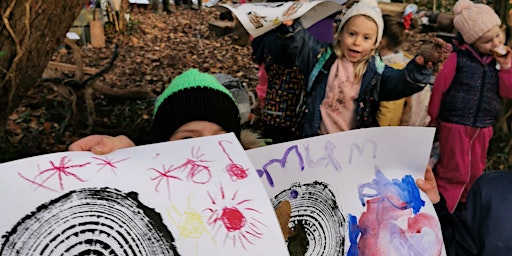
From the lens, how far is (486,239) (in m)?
1.14

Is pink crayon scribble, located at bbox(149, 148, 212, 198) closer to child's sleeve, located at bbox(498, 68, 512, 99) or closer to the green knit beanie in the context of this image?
the green knit beanie

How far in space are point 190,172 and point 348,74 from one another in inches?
45.3

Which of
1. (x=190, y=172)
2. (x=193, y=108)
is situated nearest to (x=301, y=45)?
(x=193, y=108)

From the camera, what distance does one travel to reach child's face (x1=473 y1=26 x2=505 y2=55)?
7.38ft

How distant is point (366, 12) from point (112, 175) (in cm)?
127

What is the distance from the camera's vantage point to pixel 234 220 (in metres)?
0.84

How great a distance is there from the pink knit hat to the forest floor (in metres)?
1.16

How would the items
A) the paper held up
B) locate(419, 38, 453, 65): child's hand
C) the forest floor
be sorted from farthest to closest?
the forest floor, locate(419, 38, 453, 65): child's hand, the paper held up

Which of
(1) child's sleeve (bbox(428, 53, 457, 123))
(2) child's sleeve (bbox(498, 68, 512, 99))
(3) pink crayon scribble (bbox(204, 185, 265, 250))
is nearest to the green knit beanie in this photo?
(3) pink crayon scribble (bbox(204, 185, 265, 250))

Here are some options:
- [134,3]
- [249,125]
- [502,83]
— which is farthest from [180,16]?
[502,83]

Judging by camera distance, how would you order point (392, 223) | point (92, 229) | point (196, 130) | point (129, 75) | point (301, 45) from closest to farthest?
1. point (92, 229)
2. point (392, 223)
3. point (196, 130)
4. point (301, 45)
5. point (129, 75)

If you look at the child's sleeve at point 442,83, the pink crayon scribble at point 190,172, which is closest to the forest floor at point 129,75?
the child's sleeve at point 442,83

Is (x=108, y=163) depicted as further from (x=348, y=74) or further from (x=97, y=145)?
(x=348, y=74)

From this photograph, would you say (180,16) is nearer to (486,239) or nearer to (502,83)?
(502,83)
